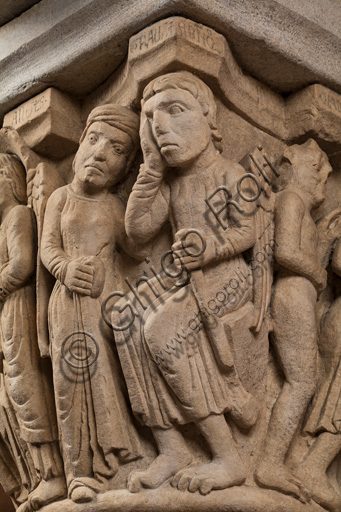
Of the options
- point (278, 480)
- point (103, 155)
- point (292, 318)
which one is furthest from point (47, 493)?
point (103, 155)

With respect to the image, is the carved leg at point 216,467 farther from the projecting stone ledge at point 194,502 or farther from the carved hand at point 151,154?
the carved hand at point 151,154

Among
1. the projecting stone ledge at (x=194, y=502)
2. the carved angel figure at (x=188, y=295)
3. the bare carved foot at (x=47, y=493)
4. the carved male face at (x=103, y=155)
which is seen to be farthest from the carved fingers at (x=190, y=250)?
the bare carved foot at (x=47, y=493)

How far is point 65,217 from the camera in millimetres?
3023

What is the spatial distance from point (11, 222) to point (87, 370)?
73 centimetres

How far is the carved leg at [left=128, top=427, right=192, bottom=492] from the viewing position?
2.73m

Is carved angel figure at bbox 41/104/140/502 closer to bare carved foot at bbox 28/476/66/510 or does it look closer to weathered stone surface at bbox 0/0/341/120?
bare carved foot at bbox 28/476/66/510

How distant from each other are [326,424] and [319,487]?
0.22 meters

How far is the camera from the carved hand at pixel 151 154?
9.47 feet

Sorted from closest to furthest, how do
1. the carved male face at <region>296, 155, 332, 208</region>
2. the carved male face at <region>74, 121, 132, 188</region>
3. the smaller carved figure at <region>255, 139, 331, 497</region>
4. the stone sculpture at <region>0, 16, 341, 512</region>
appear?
the stone sculpture at <region>0, 16, 341, 512</region> < the smaller carved figure at <region>255, 139, 331, 497</region> < the carved male face at <region>74, 121, 132, 188</region> < the carved male face at <region>296, 155, 332, 208</region>

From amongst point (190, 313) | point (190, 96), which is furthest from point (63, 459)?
point (190, 96)

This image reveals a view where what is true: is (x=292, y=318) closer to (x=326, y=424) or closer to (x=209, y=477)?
(x=326, y=424)

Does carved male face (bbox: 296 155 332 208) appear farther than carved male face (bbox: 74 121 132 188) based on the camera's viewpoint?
Yes

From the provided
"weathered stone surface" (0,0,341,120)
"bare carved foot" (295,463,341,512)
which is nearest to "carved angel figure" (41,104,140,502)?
"weathered stone surface" (0,0,341,120)

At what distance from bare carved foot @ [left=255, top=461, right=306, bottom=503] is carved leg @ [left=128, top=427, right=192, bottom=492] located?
9.8 inches
